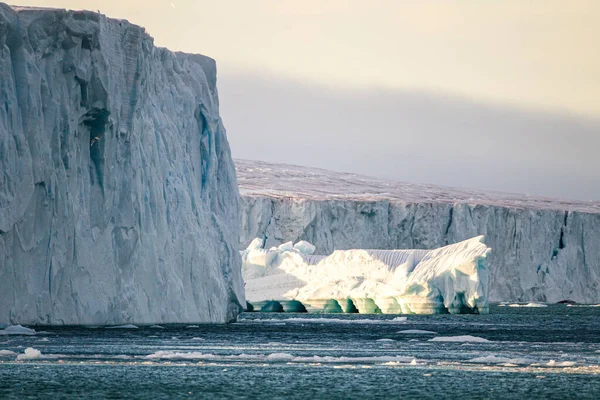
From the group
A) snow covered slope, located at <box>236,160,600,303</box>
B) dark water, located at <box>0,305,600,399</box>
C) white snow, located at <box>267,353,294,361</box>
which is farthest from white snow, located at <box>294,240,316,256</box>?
white snow, located at <box>267,353,294,361</box>

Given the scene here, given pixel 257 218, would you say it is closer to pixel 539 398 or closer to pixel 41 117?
pixel 41 117

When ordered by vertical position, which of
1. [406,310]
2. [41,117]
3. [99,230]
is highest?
[41,117]

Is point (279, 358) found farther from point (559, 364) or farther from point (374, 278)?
point (374, 278)

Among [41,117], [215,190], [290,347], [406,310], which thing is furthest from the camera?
[406,310]

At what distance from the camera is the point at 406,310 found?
39.2 m

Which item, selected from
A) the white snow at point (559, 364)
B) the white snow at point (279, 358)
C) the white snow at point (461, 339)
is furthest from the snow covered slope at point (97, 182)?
the white snow at point (559, 364)

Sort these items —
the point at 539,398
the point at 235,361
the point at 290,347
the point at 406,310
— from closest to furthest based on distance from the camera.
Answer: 1. the point at 539,398
2. the point at 235,361
3. the point at 290,347
4. the point at 406,310

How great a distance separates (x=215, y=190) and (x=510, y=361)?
14.5 m

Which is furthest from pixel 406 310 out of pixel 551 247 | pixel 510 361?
pixel 510 361

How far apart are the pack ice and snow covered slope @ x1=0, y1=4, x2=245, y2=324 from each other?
411 inches

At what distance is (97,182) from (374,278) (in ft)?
58.1

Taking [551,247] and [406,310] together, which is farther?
[551,247]

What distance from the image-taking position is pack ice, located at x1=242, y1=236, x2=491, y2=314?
37.1 meters

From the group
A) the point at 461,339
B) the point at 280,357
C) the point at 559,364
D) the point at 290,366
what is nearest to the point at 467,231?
the point at 461,339
